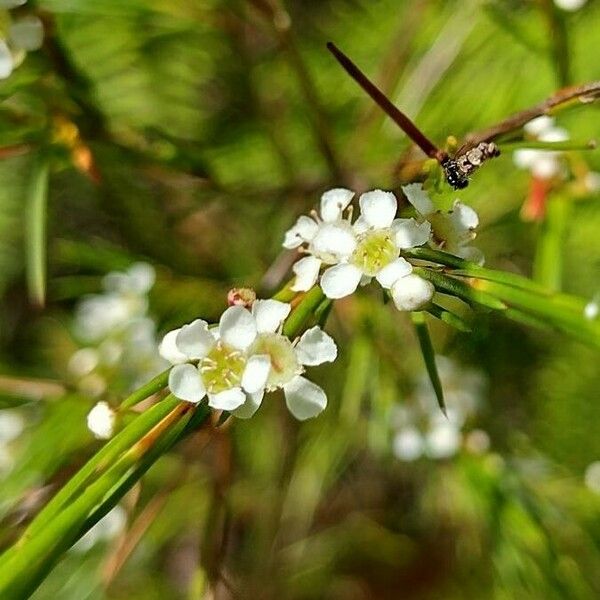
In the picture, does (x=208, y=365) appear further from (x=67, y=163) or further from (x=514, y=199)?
(x=514, y=199)

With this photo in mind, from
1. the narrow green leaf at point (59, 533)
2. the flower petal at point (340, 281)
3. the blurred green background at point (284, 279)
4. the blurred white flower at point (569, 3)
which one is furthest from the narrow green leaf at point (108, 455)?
the blurred white flower at point (569, 3)

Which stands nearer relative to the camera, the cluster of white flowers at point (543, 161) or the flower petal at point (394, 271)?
the flower petal at point (394, 271)

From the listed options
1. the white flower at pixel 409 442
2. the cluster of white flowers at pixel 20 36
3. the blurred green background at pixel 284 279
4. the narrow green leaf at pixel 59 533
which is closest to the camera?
the narrow green leaf at pixel 59 533

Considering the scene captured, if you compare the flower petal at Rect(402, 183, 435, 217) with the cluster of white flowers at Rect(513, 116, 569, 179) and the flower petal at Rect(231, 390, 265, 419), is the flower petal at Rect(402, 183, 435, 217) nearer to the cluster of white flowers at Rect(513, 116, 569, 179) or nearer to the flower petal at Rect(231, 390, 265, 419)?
the flower petal at Rect(231, 390, 265, 419)

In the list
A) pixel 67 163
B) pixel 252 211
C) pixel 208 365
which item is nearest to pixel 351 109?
pixel 252 211

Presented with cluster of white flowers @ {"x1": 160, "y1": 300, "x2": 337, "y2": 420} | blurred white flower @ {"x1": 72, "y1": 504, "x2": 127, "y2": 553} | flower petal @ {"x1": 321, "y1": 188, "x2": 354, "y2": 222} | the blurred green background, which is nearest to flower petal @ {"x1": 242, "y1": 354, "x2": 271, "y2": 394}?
cluster of white flowers @ {"x1": 160, "y1": 300, "x2": 337, "y2": 420}

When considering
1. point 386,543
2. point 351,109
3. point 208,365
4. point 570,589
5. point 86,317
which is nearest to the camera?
point 208,365

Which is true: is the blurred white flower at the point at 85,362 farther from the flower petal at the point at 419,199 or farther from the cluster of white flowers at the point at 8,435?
the flower petal at the point at 419,199

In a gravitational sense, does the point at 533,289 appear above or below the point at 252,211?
above

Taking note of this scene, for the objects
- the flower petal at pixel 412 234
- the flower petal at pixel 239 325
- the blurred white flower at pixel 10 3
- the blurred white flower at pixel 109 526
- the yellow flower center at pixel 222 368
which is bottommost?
the blurred white flower at pixel 109 526
